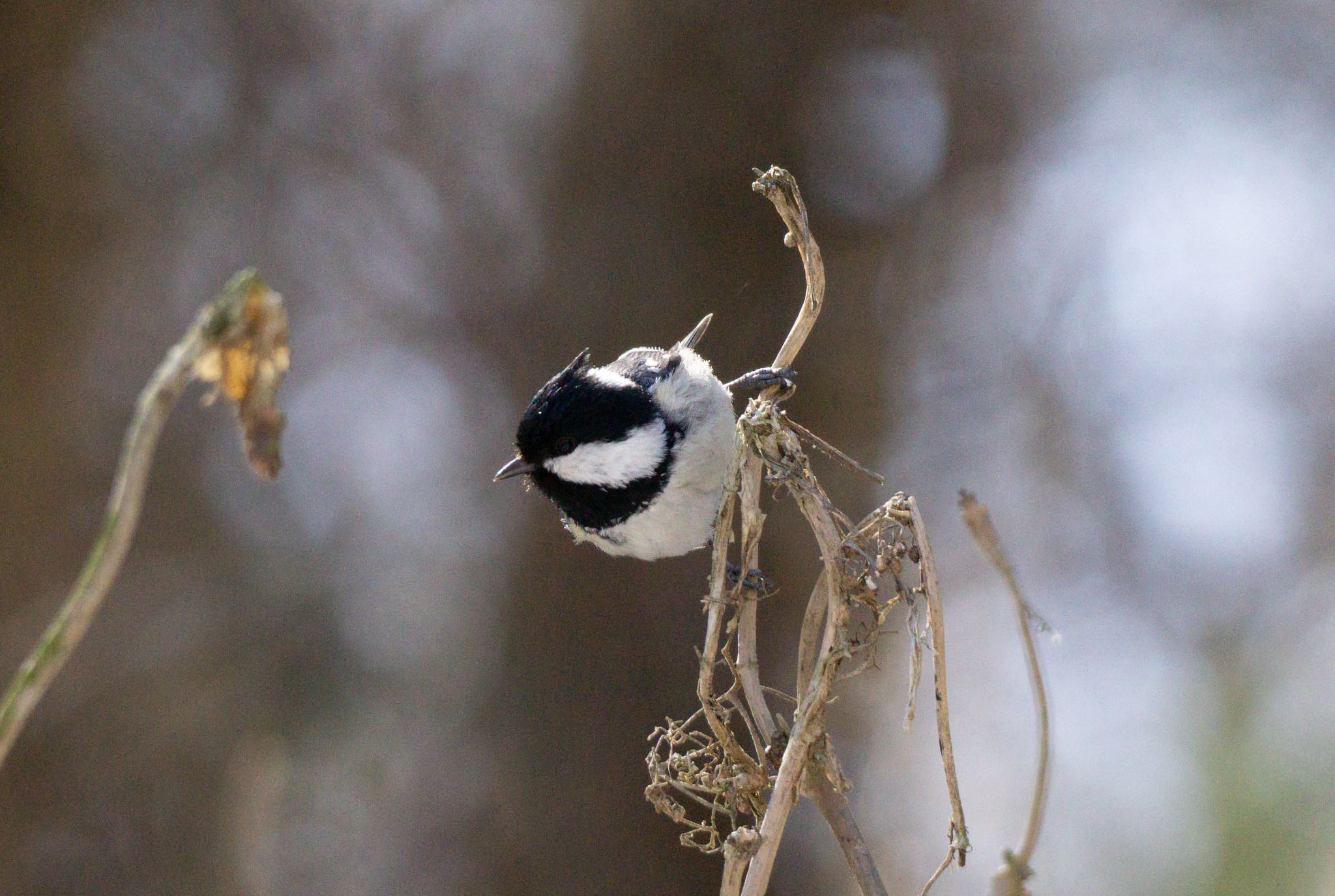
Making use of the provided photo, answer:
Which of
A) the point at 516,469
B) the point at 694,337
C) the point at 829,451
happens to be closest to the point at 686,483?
the point at 516,469

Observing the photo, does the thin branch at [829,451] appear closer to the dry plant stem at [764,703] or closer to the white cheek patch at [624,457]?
the dry plant stem at [764,703]

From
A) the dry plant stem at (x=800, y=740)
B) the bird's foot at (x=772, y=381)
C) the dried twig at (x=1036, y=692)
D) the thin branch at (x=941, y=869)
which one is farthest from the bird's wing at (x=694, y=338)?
the dried twig at (x=1036, y=692)

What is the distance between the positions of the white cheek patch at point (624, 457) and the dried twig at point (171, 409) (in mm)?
1365

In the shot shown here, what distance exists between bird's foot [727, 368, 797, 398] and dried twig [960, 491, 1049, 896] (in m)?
0.62

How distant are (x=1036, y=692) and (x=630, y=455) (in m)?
1.54

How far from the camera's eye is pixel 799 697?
82cm

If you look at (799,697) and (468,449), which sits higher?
(468,449)

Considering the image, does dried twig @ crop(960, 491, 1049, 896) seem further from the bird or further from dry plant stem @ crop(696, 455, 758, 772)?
the bird

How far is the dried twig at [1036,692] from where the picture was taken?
0.51m

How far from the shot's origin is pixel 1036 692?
1.62 feet

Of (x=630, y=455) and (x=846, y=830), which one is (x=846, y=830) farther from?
(x=630, y=455)

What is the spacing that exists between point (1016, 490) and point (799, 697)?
3.52 m

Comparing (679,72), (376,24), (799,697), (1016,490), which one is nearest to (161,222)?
(376,24)

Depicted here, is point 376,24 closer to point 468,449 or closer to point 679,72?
point 679,72
